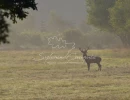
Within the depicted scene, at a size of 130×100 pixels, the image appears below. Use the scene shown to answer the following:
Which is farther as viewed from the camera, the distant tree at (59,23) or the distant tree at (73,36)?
the distant tree at (59,23)

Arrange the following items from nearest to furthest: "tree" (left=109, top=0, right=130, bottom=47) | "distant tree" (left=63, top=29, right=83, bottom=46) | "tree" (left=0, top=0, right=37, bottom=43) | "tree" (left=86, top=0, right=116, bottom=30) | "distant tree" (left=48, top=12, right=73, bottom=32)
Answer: "tree" (left=0, top=0, right=37, bottom=43) < "tree" (left=109, top=0, right=130, bottom=47) < "tree" (left=86, top=0, right=116, bottom=30) < "distant tree" (left=63, top=29, right=83, bottom=46) < "distant tree" (left=48, top=12, right=73, bottom=32)

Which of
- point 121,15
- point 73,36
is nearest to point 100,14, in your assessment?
point 121,15

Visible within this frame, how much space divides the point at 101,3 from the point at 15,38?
129 ft

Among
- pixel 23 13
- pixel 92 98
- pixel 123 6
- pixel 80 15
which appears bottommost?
pixel 92 98

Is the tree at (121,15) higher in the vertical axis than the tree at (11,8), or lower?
higher

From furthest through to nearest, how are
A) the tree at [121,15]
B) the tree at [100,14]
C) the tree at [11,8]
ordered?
the tree at [100,14]
the tree at [121,15]
the tree at [11,8]

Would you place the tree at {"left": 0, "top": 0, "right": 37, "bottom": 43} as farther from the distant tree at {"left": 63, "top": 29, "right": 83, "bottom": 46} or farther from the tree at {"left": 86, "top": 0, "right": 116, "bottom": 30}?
the distant tree at {"left": 63, "top": 29, "right": 83, "bottom": 46}

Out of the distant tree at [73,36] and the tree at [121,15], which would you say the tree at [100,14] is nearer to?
the tree at [121,15]

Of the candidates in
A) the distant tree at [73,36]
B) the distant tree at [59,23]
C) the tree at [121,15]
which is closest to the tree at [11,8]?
the tree at [121,15]

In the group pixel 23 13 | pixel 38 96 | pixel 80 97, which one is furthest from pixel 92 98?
pixel 23 13

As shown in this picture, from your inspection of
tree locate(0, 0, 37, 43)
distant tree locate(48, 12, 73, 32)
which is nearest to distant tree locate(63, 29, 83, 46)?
distant tree locate(48, 12, 73, 32)

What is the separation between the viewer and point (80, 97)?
17797 mm

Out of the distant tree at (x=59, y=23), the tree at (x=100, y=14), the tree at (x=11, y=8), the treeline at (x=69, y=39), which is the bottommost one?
the tree at (x=11, y=8)

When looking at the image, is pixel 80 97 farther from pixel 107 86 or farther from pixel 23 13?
pixel 23 13
